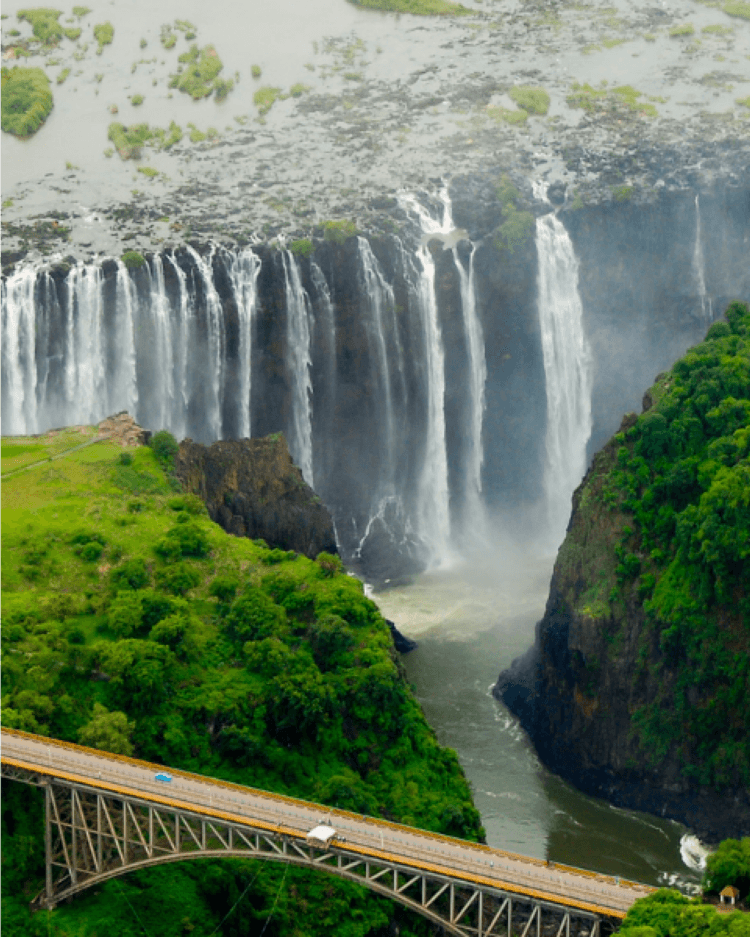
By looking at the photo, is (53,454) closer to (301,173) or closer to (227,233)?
(227,233)

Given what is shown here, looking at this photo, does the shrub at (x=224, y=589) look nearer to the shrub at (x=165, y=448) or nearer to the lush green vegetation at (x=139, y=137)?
the shrub at (x=165, y=448)

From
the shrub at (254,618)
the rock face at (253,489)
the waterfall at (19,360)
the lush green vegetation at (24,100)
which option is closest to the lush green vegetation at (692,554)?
the rock face at (253,489)

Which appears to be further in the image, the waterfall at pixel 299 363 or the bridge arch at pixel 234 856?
the waterfall at pixel 299 363

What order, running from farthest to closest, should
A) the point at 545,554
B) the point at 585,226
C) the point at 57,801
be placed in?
the point at 585,226, the point at 545,554, the point at 57,801

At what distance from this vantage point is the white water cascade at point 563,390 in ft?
346

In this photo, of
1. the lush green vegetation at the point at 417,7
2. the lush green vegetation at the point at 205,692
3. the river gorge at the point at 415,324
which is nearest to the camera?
the lush green vegetation at the point at 205,692

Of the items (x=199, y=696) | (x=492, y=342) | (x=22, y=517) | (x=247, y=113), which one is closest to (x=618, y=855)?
(x=199, y=696)

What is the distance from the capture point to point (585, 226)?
356ft

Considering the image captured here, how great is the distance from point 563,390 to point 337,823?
51473 mm

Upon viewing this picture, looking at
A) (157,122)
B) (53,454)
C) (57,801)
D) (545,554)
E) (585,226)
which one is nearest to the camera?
(57,801)

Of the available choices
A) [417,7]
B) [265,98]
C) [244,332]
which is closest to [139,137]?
[265,98]

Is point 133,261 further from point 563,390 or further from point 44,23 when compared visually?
point 44,23

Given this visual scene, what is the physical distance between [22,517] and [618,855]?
3084 centimetres

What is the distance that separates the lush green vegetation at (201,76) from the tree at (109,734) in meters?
77.4
